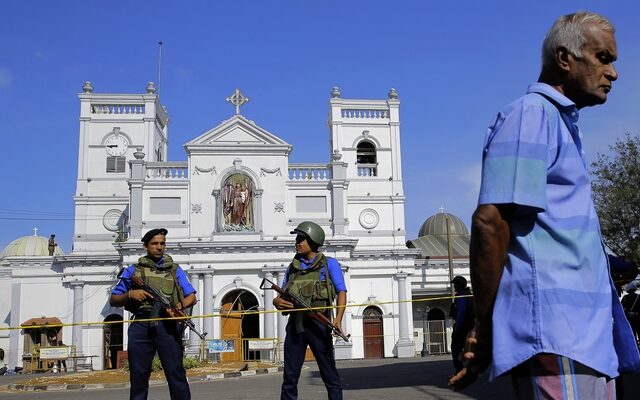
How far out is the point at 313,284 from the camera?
689 centimetres

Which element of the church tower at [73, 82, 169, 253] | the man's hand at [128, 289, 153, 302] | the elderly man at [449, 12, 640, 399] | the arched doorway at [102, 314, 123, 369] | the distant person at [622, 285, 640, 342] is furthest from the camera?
the church tower at [73, 82, 169, 253]

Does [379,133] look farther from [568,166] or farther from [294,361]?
[568,166]

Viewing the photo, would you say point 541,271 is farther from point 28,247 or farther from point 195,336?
point 28,247

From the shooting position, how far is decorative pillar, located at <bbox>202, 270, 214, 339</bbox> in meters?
32.5

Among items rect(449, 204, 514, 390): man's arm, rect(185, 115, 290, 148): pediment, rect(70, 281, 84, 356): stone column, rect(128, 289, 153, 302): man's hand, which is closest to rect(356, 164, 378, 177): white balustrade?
rect(185, 115, 290, 148): pediment

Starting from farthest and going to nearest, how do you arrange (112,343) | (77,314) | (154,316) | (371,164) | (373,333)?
(371,164), (373,333), (112,343), (77,314), (154,316)

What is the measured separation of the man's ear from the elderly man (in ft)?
0.28

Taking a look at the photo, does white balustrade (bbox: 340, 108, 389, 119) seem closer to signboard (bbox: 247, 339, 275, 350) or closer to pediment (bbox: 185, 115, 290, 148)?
pediment (bbox: 185, 115, 290, 148)

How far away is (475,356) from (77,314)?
35.2 m

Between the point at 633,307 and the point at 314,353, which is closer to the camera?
the point at 314,353

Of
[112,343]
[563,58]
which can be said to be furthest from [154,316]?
[112,343]

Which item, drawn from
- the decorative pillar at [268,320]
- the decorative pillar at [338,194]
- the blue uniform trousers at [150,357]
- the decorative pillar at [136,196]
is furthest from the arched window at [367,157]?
the blue uniform trousers at [150,357]

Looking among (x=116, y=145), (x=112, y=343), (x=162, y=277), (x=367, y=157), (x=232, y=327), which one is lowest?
(x=112, y=343)

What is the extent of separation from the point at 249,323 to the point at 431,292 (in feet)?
38.2
